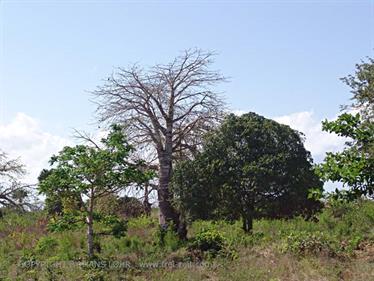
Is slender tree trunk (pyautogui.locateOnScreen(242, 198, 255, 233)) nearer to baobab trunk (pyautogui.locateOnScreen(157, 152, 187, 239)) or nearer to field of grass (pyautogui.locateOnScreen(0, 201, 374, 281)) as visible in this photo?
field of grass (pyautogui.locateOnScreen(0, 201, 374, 281))

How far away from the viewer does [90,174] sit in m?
12.9

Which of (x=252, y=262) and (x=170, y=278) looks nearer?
(x=170, y=278)

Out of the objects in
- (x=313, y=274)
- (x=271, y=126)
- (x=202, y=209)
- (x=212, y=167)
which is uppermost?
(x=271, y=126)

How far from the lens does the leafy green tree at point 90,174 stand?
1270 centimetres

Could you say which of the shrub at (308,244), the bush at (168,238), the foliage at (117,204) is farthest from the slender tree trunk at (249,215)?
the foliage at (117,204)

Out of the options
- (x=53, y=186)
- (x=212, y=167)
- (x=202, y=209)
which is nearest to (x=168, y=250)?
(x=202, y=209)

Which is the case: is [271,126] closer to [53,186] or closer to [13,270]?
[53,186]

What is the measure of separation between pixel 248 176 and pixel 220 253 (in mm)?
2434

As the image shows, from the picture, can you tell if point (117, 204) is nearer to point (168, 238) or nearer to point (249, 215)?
point (168, 238)

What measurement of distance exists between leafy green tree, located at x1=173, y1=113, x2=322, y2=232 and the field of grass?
581mm

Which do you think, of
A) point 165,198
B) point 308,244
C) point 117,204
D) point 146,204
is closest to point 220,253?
point 308,244

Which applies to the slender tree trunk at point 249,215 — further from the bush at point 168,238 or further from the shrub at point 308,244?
the shrub at point 308,244

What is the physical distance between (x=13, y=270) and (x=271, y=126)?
7.94 m

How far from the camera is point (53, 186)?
12.8 meters
